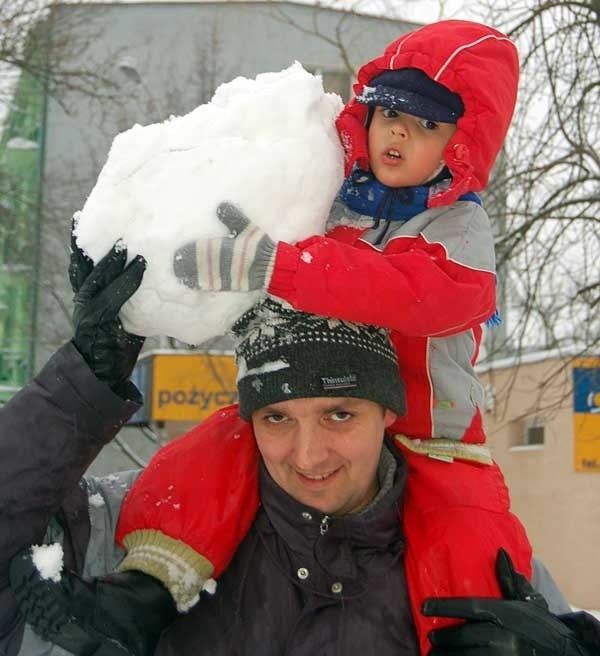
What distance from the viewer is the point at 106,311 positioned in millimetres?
2115

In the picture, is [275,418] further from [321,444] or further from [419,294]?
[419,294]

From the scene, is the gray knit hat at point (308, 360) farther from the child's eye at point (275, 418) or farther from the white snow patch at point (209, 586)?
the white snow patch at point (209, 586)

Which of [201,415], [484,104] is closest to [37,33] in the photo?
[201,415]

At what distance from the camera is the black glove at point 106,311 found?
211cm

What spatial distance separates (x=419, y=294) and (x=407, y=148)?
1.56 feet

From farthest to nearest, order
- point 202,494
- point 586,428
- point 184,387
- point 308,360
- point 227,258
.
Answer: point 184,387
point 586,428
point 202,494
point 308,360
point 227,258

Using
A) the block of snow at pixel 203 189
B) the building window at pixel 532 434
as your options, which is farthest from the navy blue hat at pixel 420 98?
the building window at pixel 532 434

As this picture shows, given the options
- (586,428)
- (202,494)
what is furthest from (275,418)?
(586,428)

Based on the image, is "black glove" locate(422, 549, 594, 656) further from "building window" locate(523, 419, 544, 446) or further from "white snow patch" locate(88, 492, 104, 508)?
"building window" locate(523, 419, 544, 446)

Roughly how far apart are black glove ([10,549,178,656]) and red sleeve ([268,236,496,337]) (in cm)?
77

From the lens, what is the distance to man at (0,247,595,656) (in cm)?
215

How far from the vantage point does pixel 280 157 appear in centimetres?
218

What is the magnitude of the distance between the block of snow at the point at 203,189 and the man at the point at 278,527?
100 mm

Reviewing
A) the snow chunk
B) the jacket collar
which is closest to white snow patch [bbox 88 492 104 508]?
the snow chunk
